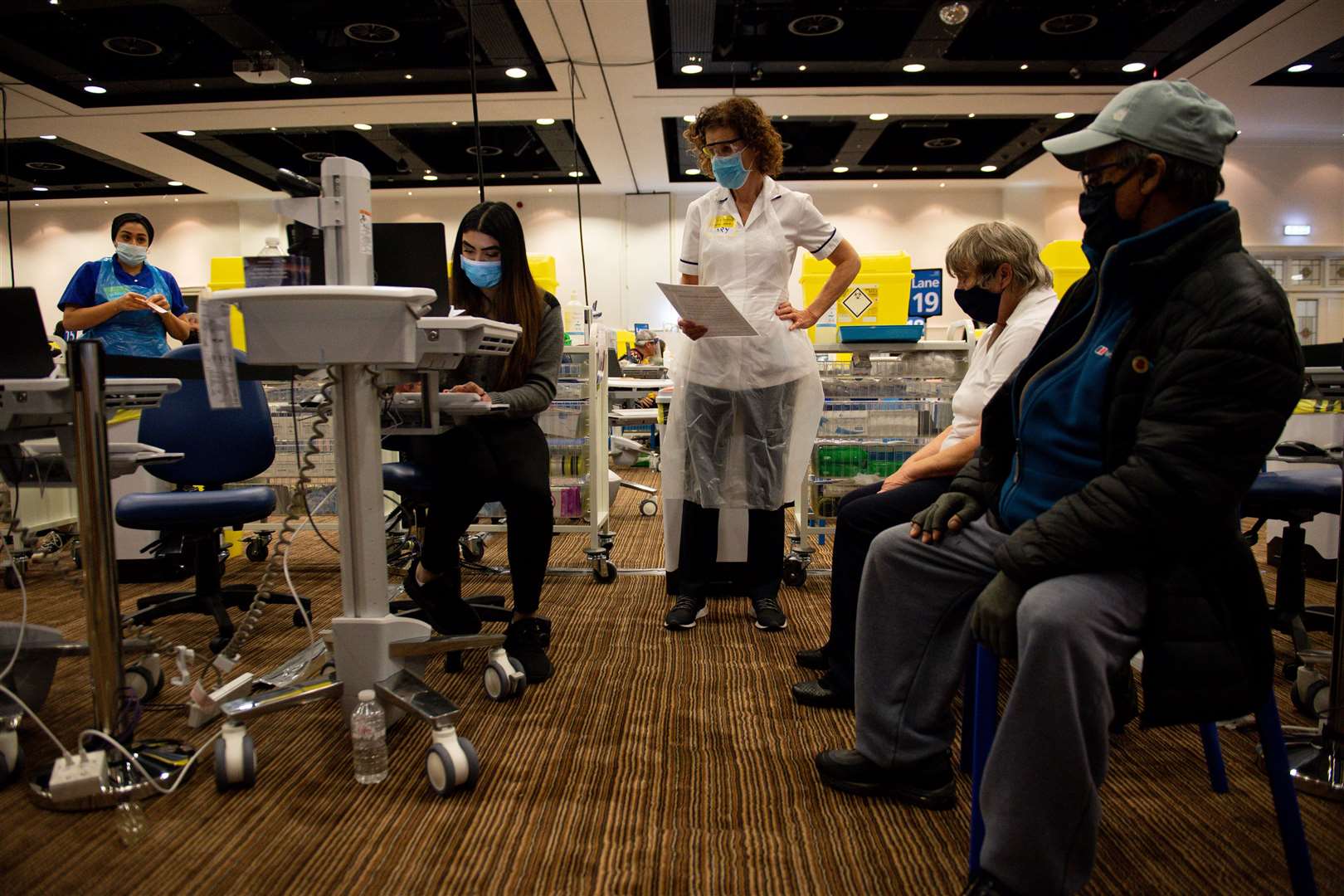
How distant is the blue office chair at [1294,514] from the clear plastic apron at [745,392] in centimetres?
119

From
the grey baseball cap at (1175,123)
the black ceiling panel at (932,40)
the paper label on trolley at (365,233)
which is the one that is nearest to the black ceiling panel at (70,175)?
the black ceiling panel at (932,40)

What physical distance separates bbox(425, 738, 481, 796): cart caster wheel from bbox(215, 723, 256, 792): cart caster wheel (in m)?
0.33

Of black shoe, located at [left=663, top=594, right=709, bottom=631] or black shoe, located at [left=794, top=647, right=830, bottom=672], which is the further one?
black shoe, located at [left=663, top=594, right=709, bottom=631]

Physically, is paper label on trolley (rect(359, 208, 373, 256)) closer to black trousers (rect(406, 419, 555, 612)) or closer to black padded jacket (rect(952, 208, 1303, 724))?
black trousers (rect(406, 419, 555, 612))

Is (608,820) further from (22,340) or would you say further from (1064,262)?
(1064,262)

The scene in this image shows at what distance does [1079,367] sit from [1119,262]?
0.50 feet

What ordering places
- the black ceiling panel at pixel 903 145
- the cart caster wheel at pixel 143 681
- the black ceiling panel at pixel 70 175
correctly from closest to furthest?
the cart caster wheel at pixel 143 681 < the black ceiling panel at pixel 903 145 < the black ceiling panel at pixel 70 175

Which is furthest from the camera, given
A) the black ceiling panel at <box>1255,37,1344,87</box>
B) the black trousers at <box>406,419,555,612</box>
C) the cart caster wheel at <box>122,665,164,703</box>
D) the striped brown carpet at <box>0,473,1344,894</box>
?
the black ceiling panel at <box>1255,37,1344,87</box>

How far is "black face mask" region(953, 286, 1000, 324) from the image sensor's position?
179cm

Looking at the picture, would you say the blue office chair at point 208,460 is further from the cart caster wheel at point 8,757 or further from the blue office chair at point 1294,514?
the blue office chair at point 1294,514

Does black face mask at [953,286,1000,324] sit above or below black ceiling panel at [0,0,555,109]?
below

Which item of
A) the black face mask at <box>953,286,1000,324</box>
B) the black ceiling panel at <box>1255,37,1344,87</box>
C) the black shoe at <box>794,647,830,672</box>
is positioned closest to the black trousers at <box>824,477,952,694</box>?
the black shoe at <box>794,647,830,672</box>

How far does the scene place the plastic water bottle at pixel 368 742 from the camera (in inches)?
58.2

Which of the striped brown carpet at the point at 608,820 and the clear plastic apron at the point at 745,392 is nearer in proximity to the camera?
the striped brown carpet at the point at 608,820
